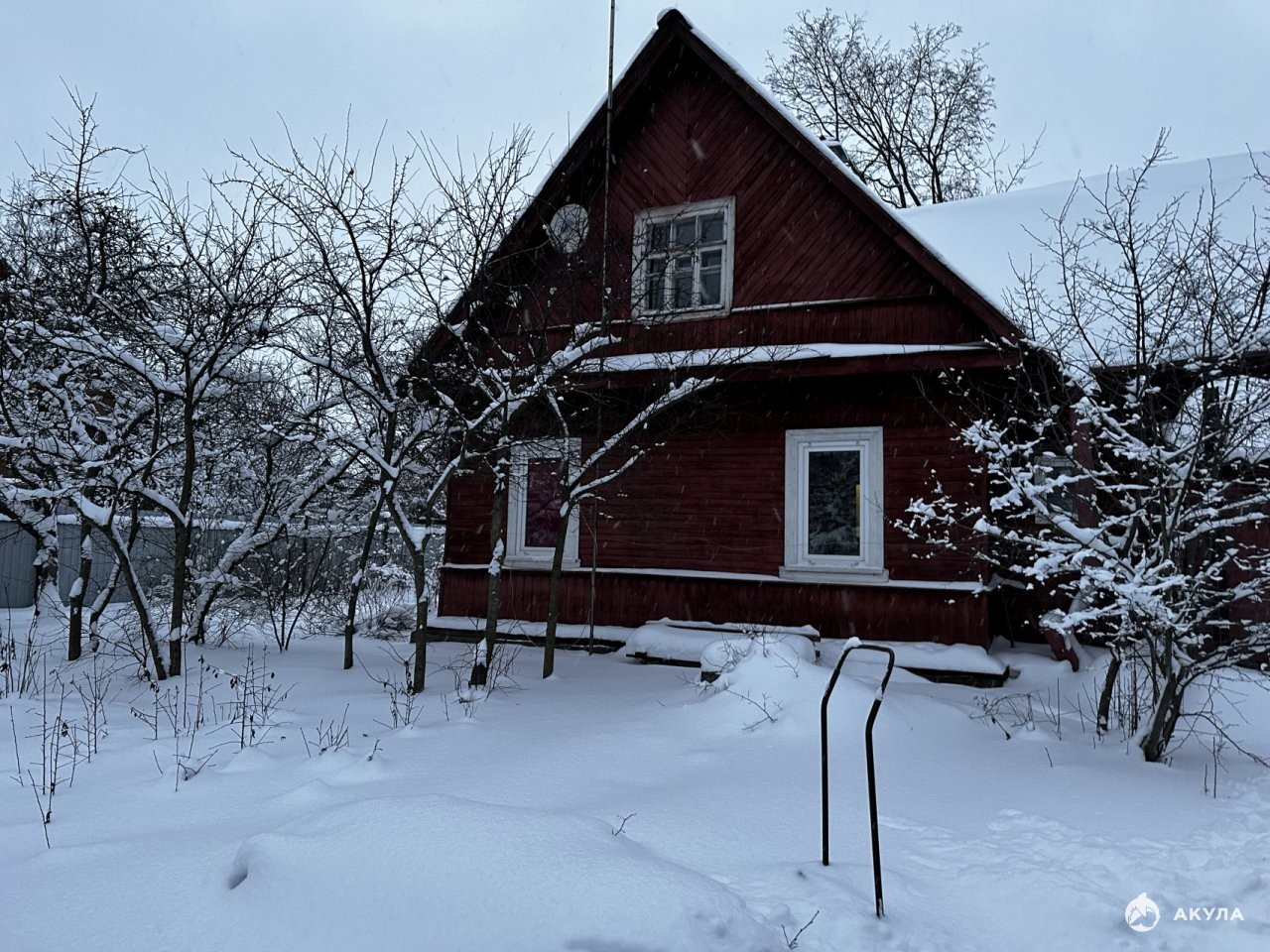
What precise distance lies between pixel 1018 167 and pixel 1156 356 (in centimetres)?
1885

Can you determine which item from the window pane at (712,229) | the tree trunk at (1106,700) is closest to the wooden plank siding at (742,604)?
the tree trunk at (1106,700)

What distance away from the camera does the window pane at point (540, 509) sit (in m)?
10.8

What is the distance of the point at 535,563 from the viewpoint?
1081 cm

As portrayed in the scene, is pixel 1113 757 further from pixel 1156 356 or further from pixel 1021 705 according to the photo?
pixel 1156 356

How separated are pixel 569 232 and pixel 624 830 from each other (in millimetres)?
6314

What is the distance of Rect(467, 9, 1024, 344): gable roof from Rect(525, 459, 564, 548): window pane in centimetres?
288

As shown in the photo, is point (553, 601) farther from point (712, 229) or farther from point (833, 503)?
point (712, 229)

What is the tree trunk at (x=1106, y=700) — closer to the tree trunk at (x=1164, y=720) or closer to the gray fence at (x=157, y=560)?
the tree trunk at (x=1164, y=720)

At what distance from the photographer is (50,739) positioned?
5.44 metres

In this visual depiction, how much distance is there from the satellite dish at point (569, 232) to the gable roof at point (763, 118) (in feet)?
1.13

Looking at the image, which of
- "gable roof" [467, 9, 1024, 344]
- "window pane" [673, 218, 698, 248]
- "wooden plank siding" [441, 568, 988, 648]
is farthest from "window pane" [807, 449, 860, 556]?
"window pane" [673, 218, 698, 248]

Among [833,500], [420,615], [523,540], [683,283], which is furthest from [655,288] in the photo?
[420,615]

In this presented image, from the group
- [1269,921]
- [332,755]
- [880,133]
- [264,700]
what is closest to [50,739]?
[264,700]

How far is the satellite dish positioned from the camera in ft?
26.4
